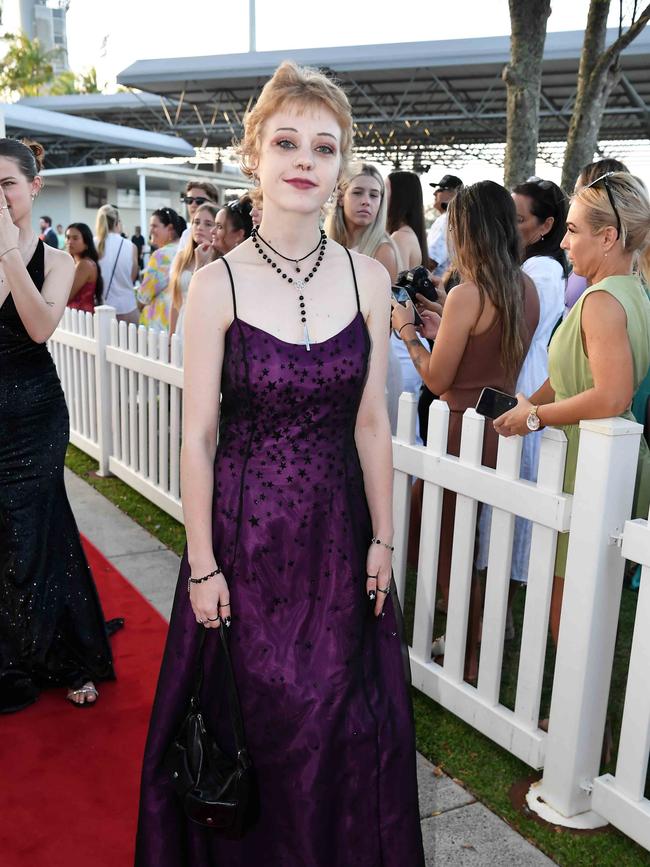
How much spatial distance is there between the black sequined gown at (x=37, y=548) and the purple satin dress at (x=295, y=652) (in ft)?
4.83

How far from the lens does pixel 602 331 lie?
261 cm

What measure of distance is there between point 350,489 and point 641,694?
1.14m

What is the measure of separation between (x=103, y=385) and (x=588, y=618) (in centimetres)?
467

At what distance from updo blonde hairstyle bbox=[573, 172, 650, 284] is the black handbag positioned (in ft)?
5.95

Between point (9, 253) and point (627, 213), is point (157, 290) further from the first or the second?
point (627, 213)

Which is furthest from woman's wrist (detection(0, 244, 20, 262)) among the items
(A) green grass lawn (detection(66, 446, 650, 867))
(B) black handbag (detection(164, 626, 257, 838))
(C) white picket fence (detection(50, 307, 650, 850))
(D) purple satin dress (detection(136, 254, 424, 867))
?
(A) green grass lawn (detection(66, 446, 650, 867))

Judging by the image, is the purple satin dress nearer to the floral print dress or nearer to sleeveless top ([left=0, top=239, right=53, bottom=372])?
sleeveless top ([left=0, top=239, right=53, bottom=372])

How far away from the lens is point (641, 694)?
2482mm

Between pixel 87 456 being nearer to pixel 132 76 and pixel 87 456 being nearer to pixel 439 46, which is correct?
pixel 439 46

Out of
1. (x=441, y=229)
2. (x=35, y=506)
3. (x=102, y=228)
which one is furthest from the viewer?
(x=102, y=228)

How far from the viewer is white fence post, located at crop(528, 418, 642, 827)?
8.25 ft

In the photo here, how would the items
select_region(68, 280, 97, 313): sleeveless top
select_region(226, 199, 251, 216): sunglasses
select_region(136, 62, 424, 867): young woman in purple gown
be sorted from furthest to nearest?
select_region(68, 280, 97, 313): sleeveless top, select_region(226, 199, 251, 216): sunglasses, select_region(136, 62, 424, 867): young woman in purple gown

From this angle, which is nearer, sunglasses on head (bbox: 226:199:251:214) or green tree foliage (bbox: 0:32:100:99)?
sunglasses on head (bbox: 226:199:251:214)

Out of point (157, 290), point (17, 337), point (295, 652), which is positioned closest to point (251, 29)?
point (157, 290)
